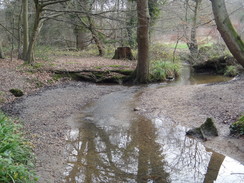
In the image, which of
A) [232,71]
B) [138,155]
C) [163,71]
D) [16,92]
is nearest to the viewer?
[138,155]

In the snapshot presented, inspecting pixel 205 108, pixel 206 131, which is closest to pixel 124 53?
pixel 205 108

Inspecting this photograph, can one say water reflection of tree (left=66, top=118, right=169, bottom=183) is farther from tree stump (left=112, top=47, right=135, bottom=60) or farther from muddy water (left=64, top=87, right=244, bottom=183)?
tree stump (left=112, top=47, right=135, bottom=60)

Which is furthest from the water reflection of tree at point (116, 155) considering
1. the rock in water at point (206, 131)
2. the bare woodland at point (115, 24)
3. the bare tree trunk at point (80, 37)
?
the bare tree trunk at point (80, 37)

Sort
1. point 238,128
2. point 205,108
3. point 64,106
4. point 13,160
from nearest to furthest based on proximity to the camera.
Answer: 1. point 13,160
2. point 238,128
3. point 205,108
4. point 64,106

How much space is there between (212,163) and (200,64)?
50.5 ft

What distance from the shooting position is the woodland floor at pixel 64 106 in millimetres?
6410

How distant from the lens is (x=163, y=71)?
55.1 feet

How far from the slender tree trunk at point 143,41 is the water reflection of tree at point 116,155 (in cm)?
745

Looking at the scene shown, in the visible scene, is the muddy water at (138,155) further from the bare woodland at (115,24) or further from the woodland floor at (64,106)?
the bare woodland at (115,24)

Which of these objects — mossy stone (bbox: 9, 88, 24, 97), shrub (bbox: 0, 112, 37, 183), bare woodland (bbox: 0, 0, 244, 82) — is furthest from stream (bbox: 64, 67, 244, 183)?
bare woodland (bbox: 0, 0, 244, 82)

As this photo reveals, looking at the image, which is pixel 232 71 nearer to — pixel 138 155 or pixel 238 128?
pixel 238 128

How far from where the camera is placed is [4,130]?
5145mm

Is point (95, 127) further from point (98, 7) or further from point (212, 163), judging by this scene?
point (98, 7)

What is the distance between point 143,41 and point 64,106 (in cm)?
658
